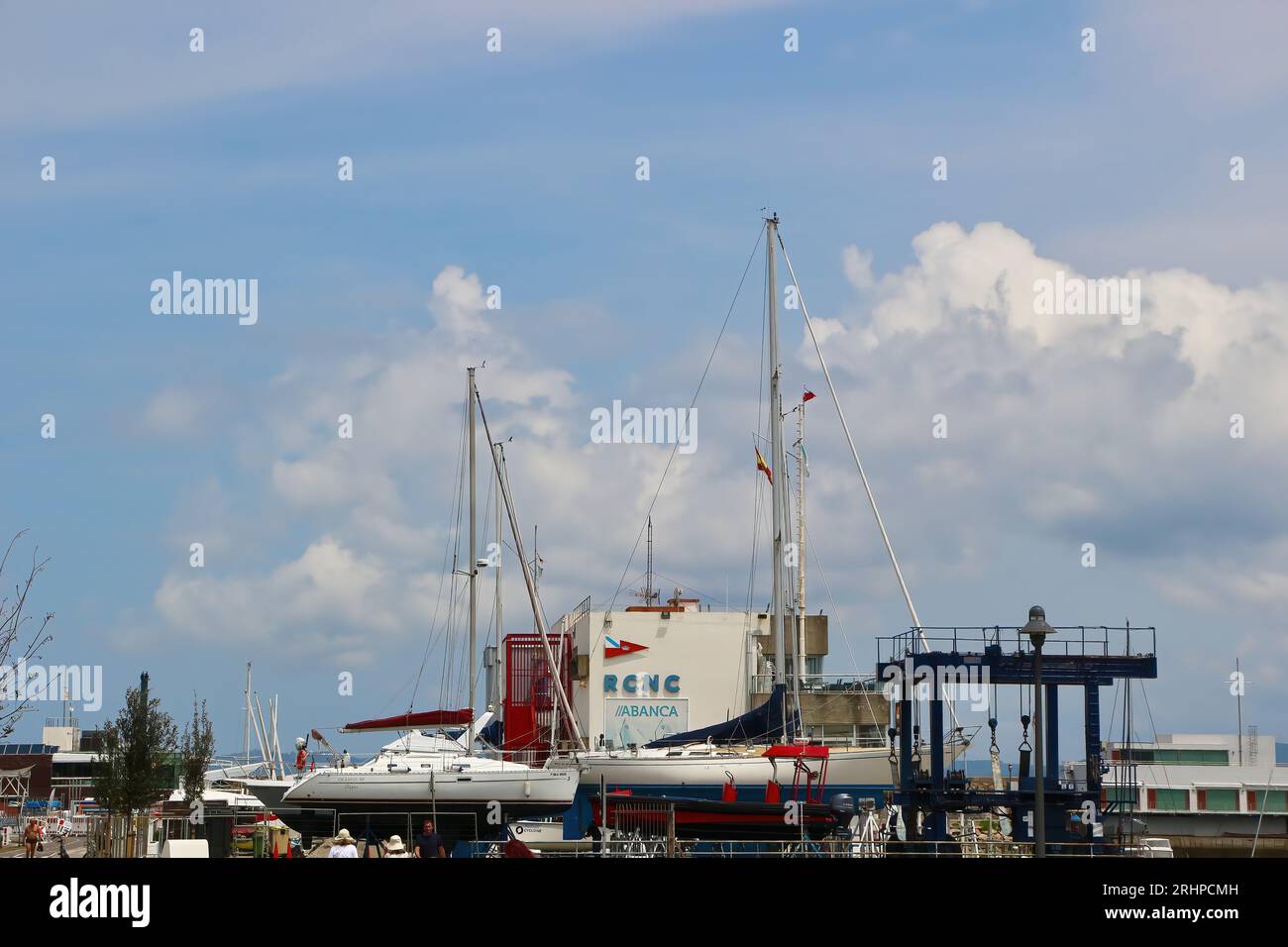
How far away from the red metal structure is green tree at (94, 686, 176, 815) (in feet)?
60.1

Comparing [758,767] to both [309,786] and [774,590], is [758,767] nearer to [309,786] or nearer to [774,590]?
[774,590]

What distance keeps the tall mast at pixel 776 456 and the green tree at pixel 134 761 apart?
21.1 m

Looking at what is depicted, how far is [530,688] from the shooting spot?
6675 cm

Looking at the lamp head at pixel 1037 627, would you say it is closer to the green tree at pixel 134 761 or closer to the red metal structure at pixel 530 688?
the green tree at pixel 134 761

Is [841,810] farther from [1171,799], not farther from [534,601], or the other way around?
[1171,799]

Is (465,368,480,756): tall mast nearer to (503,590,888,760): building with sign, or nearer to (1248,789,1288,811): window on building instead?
(503,590,888,760): building with sign

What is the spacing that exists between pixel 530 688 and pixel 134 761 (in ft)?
80.4

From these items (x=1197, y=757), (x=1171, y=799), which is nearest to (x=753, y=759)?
(x=1171, y=799)

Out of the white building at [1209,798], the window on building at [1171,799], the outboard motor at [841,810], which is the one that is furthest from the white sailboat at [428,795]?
the window on building at [1171,799]

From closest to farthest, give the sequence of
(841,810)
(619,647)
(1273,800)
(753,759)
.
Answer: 1. (841,810)
2. (753,759)
3. (619,647)
4. (1273,800)

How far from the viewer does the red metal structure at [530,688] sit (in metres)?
64.1

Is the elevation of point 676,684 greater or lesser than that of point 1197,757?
greater
